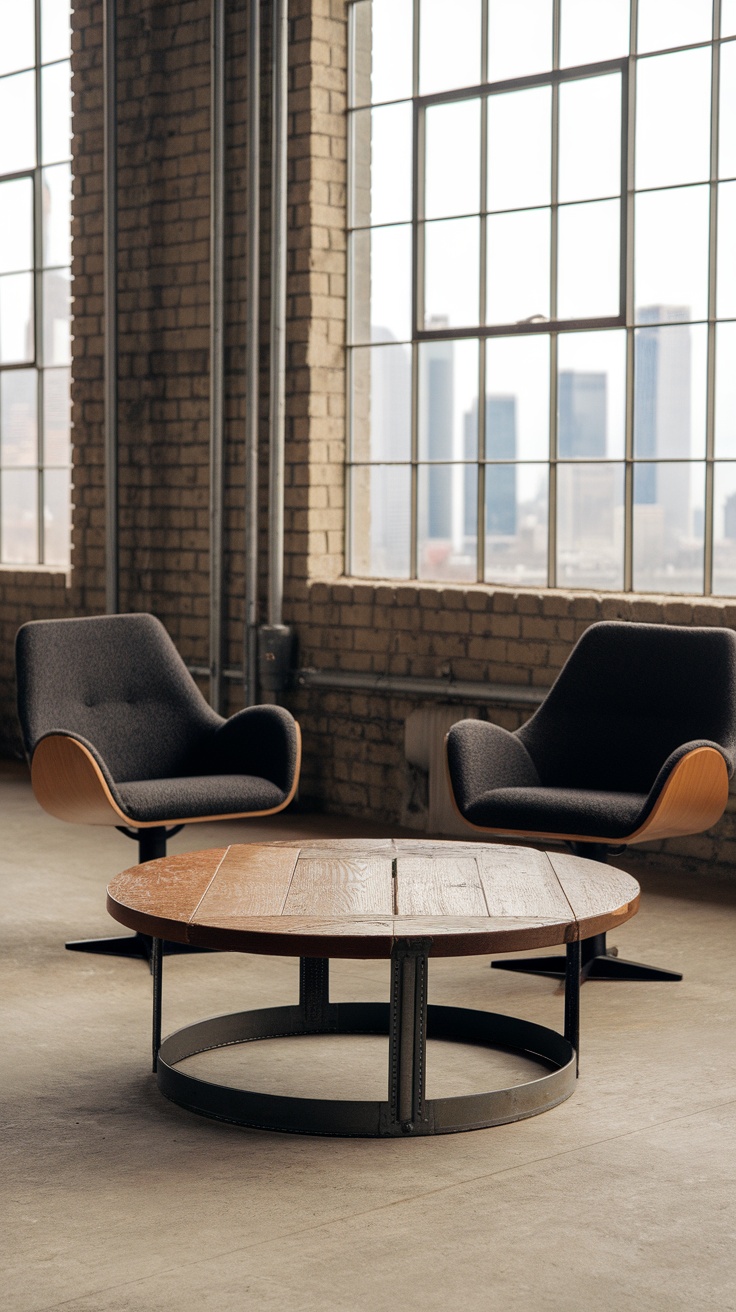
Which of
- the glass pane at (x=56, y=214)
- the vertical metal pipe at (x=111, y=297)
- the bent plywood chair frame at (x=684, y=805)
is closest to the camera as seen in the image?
the bent plywood chair frame at (x=684, y=805)

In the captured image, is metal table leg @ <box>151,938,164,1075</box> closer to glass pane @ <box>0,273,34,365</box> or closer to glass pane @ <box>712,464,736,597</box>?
glass pane @ <box>712,464,736,597</box>

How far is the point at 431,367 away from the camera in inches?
249

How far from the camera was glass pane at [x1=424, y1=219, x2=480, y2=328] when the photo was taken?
6.15m

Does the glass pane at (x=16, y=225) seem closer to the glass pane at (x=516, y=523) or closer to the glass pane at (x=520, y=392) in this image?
the glass pane at (x=520, y=392)

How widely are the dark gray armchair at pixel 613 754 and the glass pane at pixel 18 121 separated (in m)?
4.69

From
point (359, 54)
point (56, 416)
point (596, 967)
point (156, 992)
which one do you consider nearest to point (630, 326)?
point (359, 54)

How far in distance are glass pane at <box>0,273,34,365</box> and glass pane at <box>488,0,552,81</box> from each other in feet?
10.0

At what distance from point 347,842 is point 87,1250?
148 centimetres

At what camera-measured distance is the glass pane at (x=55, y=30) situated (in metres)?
7.93

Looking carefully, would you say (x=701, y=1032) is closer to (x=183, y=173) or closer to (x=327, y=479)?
(x=327, y=479)

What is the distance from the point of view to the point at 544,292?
5910 millimetres

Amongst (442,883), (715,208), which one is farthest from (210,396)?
(442,883)

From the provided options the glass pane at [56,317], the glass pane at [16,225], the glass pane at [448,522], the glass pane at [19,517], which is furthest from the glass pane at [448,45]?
the glass pane at [19,517]

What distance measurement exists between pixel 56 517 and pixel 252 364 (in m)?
1.91
